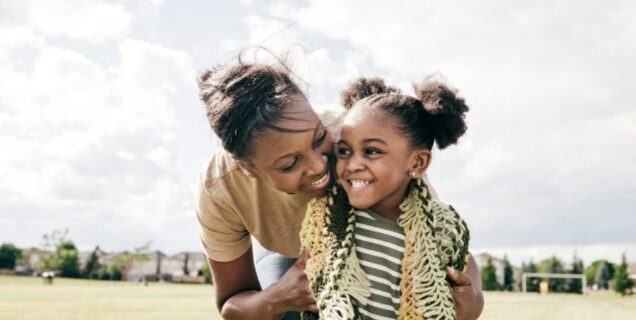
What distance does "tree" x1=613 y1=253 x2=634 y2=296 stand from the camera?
63.8 m

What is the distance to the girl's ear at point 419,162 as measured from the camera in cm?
354

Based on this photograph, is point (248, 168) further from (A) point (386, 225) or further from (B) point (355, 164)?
(A) point (386, 225)

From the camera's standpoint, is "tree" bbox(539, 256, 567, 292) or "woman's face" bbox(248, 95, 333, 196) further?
"tree" bbox(539, 256, 567, 292)

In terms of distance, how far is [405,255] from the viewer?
134 inches

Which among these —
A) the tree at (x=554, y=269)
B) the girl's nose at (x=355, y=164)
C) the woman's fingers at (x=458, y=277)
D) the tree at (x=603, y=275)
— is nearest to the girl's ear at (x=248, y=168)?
the girl's nose at (x=355, y=164)

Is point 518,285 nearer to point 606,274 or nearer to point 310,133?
point 606,274

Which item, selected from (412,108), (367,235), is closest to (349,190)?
(367,235)

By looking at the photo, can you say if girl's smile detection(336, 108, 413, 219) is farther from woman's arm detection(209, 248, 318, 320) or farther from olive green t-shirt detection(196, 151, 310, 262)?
woman's arm detection(209, 248, 318, 320)

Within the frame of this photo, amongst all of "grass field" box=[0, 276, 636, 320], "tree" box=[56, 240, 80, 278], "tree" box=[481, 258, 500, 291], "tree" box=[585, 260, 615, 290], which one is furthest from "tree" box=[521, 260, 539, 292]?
"tree" box=[56, 240, 80, 278]

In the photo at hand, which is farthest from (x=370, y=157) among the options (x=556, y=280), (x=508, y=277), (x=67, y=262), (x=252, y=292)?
(x=67, y=262)

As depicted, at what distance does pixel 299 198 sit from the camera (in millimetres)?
3639

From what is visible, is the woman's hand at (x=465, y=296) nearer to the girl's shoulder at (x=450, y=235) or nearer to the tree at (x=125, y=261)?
the girl's shoulder at (x=450, y=235)

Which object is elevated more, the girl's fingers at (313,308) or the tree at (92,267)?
the tree at (92,267)

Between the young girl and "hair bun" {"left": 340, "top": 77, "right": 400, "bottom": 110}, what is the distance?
107mm
